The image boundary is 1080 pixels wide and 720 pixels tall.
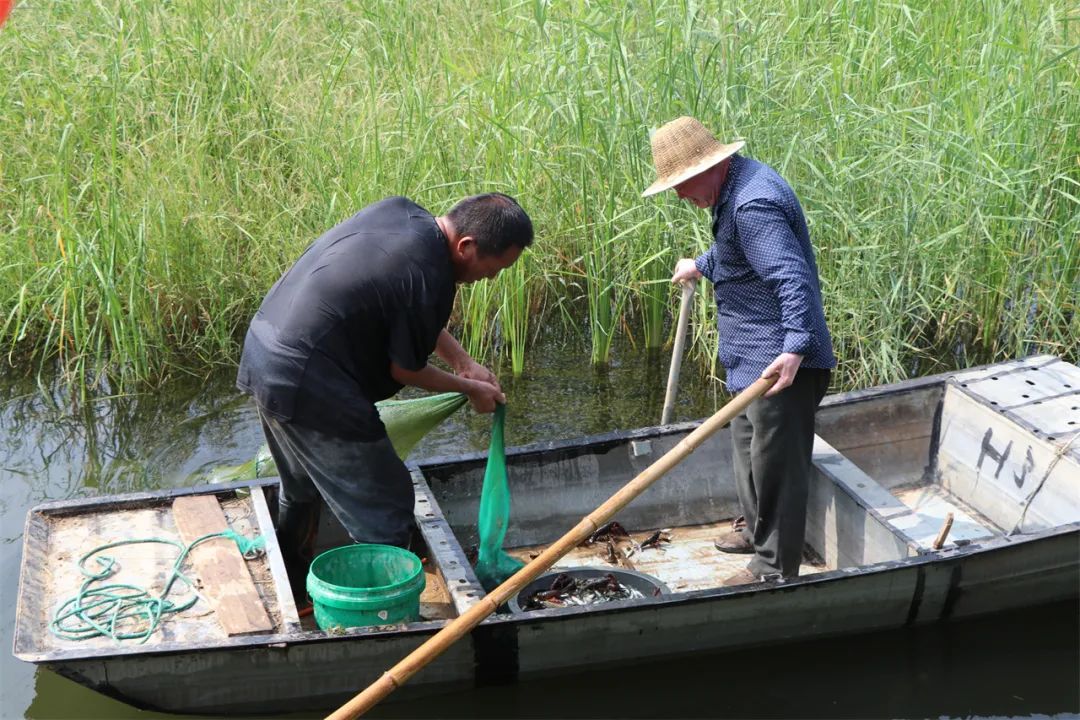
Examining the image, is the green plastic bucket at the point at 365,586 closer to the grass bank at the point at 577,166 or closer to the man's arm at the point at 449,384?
the man's arm at the point at 449,384

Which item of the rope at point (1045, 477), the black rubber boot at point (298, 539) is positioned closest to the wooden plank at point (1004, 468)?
the rope at point (1045, 477)

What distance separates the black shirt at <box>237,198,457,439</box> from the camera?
11.5ft

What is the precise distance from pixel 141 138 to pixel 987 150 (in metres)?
4.58

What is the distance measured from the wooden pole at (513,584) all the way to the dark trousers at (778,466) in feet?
1.04

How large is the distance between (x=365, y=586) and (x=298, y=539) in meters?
0.42

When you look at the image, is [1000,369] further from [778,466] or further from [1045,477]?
[778,466]

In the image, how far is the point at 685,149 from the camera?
3.75 m

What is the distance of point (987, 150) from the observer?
582cm

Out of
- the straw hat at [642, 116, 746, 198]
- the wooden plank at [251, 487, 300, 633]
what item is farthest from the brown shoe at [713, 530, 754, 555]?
the wooden plank at [251, 487, 300, 633]

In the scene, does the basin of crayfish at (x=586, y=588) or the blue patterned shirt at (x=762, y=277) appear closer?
the blue patterned shirt at (x=762, y=277)

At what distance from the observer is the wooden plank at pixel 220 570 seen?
12.0 ft

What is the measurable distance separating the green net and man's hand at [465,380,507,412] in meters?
0.13

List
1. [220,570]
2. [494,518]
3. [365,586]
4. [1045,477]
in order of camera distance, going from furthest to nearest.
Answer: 1. [1045,477]
2. [494,518]
3. [220,570]
4. [365,586]

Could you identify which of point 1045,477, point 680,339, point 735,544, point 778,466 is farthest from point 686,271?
point 1045,477
